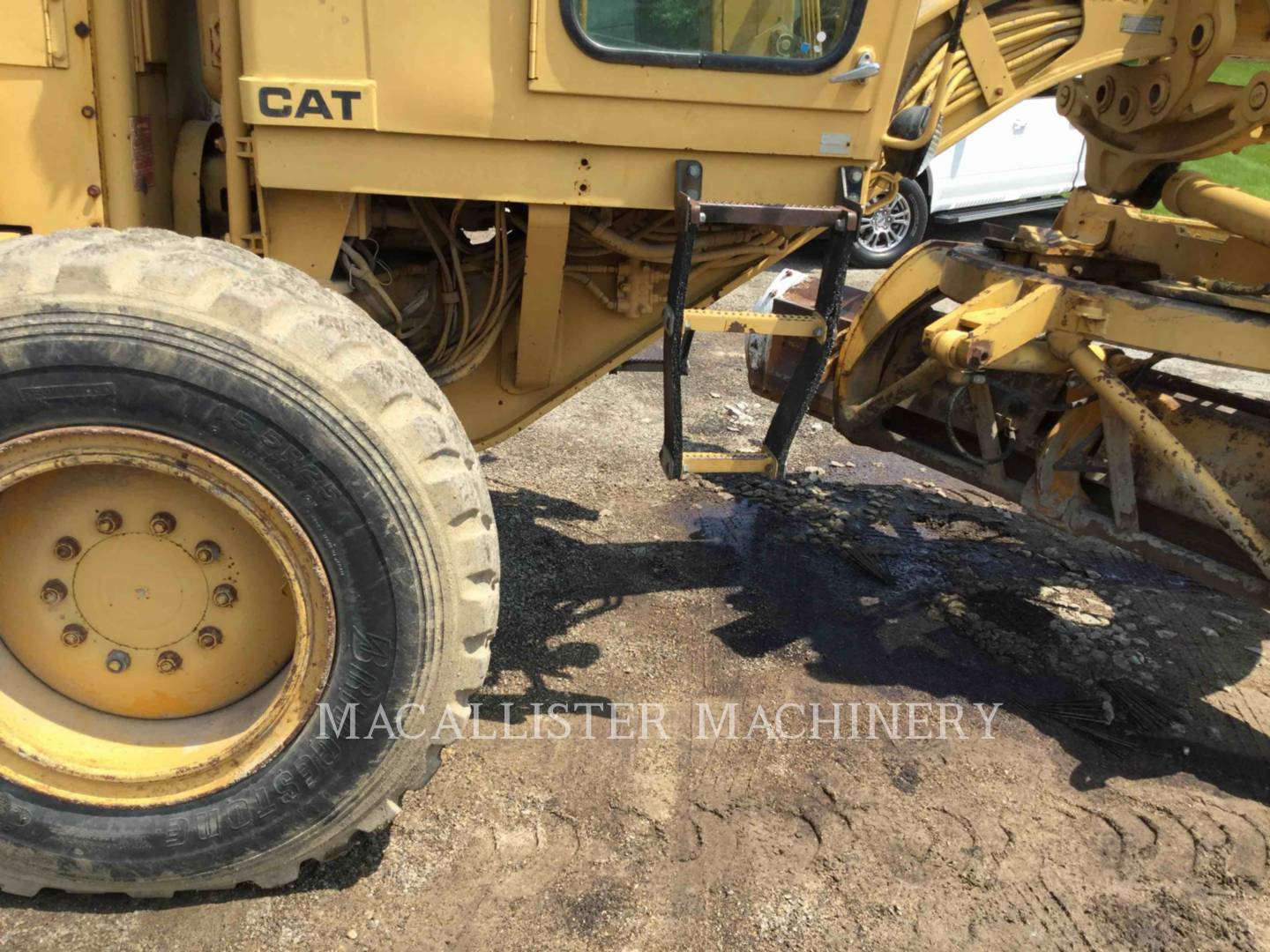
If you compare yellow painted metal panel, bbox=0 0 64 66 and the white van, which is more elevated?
yellow painted metal panel, bbox=0 0 64 66

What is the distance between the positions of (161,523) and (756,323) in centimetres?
161

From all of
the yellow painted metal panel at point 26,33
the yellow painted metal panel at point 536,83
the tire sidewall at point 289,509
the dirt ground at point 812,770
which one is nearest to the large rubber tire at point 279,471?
the tire sidewall at point 289,509

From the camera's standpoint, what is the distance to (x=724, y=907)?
2566 millimetres

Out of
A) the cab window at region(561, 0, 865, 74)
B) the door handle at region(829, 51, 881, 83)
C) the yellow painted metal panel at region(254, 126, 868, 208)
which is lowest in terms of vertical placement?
the yellow painted metal panel at region(254, 126, 868, 208)

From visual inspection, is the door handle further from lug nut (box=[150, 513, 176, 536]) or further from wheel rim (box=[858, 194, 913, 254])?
wheel rim (box=[858, 194, 913, 254])

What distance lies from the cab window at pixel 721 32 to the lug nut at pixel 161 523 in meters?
1.50

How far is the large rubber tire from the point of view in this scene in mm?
2068

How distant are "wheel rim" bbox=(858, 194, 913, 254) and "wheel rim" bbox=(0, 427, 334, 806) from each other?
321 inches

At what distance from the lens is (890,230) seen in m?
9.65

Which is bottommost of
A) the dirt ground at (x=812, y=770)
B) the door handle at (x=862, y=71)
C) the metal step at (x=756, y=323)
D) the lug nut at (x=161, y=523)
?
the dirt ground at (x=812, y=770)

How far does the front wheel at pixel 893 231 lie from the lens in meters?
9.54

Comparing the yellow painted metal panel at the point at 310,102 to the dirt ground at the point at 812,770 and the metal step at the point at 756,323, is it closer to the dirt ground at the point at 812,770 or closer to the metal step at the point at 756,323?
the metal step at the point at 756,323

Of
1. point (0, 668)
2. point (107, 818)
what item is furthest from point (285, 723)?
point (0, 668)

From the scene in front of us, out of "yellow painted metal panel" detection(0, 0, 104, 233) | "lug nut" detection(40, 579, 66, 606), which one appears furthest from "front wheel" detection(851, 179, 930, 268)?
"lug nut" detection(40, 579, 66, 606)
